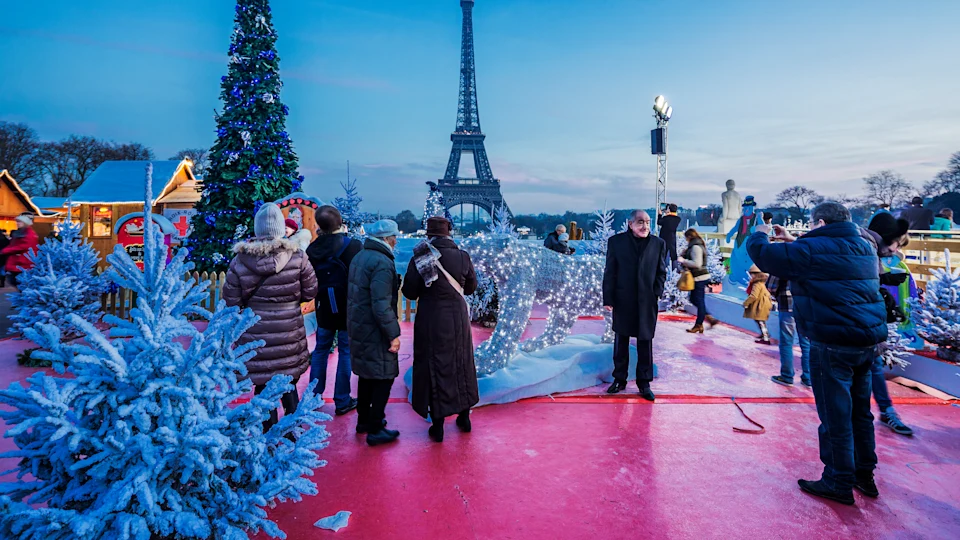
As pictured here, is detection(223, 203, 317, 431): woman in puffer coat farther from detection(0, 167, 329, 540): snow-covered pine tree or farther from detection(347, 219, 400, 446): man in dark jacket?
detection(0, 167, 329, 540): snow-covered pine tree

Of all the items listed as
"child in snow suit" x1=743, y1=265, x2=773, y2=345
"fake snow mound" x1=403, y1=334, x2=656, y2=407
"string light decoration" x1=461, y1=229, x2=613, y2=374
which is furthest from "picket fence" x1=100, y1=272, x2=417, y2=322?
"child in snow suit" x1=743, y1=265, x2=773, y2=345

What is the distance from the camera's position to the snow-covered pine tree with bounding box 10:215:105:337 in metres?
5.71

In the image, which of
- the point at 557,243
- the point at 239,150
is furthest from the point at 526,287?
the point at 239,150

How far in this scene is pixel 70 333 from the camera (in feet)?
22.3

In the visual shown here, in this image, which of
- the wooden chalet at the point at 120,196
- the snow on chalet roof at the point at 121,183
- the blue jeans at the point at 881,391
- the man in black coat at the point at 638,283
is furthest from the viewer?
the snow on chalet roof at the point at 121,183

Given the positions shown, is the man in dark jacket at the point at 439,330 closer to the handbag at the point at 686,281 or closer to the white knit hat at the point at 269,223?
the white knit hat at the point at 269,223

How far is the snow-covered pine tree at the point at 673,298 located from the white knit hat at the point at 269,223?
805cm

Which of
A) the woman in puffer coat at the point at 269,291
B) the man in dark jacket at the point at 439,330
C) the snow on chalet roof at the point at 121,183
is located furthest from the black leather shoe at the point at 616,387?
the snow on chalet roof at the point at 121,183

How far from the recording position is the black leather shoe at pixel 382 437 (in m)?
3.52

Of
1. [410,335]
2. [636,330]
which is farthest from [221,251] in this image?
[636,330]

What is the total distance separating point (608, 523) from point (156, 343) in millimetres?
2273

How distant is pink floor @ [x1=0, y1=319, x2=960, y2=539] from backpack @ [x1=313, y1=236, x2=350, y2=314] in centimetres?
97

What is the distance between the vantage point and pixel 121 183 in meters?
18.0

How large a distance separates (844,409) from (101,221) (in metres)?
22.0
